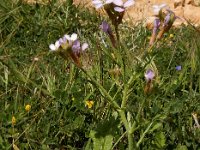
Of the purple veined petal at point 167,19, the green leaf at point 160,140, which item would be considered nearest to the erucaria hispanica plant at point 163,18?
the purple veined petal at point 167,19

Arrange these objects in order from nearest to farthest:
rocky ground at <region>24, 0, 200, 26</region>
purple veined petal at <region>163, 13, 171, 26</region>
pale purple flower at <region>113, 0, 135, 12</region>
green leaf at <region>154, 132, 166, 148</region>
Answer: pale purple flower at <region>113, 0, 135, 12</region> < purple veined petal at <region>163, 13, 171, 26</region> < green leaf at <region>154, 132, 166, 148</region> < rocky ground at <region>24, 0, 200, 26</region>

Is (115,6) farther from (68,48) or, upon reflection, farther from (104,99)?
(104,99)

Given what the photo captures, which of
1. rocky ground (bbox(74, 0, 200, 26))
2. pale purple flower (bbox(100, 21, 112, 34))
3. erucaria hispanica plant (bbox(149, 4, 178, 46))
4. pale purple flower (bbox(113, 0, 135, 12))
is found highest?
pale purple flower (bbox(113, 0, 135, 12))

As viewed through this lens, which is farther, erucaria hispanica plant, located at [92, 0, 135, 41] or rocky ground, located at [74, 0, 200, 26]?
rocky ground, located at [74, 0, 200, 26]

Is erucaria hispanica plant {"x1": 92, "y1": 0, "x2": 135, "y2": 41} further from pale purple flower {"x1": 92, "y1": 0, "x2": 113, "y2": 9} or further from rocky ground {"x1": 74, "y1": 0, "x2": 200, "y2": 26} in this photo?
rocky ground {"x1": 74, "y1": 0, "x2": 200, "y2": 26}

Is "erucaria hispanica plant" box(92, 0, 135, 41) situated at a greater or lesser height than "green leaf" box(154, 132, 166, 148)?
greater

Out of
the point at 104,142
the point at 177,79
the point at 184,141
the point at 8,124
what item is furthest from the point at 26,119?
the point at 177,79

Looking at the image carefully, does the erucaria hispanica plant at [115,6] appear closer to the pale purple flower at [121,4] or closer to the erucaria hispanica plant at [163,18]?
the pale purple flower at [121,4]

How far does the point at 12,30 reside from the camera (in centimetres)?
381

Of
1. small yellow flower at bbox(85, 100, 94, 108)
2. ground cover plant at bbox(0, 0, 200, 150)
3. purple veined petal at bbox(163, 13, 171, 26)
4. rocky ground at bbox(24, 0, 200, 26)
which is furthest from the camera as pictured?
rocky ground at bbox(24, 0, 200, 26)

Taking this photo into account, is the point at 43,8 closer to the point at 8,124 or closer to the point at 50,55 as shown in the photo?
the point at 50,55

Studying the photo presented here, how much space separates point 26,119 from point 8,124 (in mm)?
91


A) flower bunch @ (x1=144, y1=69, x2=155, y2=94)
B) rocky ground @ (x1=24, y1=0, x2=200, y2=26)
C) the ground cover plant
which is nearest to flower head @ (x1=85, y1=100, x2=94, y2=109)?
the ground cover plant

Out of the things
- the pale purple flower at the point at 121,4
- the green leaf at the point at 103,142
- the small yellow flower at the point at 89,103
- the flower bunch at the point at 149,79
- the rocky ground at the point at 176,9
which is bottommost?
the rocky ground at the point at 176,9
